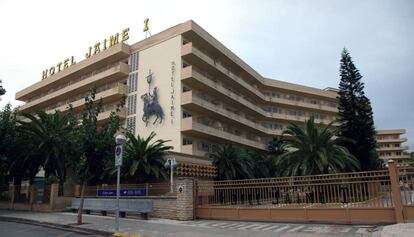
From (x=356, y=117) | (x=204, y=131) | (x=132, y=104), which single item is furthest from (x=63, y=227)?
(x=356, y=117)

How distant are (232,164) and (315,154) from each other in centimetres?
801

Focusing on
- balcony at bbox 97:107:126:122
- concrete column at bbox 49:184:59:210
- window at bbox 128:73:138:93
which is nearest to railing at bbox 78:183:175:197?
concrete column at bbox 49:184:59:210

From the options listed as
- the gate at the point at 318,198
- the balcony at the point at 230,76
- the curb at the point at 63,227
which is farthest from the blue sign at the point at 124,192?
the balcony at the point at 230,76

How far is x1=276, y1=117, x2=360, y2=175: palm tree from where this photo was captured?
84.7ft

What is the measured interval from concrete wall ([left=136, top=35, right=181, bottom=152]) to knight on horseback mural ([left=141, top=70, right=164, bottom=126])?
1.33ft

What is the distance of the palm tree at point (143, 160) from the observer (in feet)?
82.8

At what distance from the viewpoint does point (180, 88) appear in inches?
1409

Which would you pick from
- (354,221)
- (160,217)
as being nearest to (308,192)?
(354,221)

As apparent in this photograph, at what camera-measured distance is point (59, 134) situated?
2508cm

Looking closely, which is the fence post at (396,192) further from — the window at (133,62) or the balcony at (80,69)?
the balcony at (80,69)

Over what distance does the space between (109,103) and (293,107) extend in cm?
3082

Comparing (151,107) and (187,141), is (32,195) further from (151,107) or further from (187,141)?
(151,107)

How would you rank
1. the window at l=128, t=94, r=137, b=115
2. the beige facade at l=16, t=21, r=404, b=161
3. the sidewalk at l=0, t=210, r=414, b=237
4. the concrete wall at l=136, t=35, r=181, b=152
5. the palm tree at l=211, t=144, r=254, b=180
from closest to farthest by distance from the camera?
1. the sidewalk at l=0, t=210, r=414, b=237
2. the palm tree at l=211, t=144, r=254, b=180
3. the concrete wall at l=136, t=35, r=181, b=152
4. the beige facade at l=16, t=21, r=404, b=161
5. the window at l=128, t=94, r=137, b=115

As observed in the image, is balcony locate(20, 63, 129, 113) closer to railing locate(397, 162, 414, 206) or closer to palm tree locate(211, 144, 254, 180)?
palm tree locate(211, 144, 254, 180)
